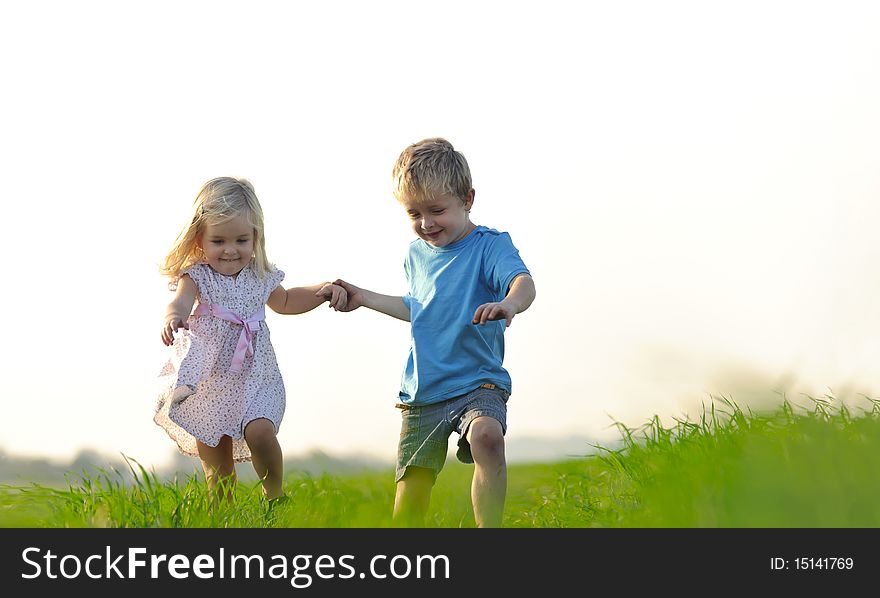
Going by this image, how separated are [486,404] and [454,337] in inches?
14.6

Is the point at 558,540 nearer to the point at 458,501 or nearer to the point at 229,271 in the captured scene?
the point at 458,501

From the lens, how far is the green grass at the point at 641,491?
4086 millimetres

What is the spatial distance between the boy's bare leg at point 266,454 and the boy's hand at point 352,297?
2.29 feet

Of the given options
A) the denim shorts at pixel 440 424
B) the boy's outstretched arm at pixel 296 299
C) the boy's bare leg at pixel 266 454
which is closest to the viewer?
the denim shorts at pixel 440 424

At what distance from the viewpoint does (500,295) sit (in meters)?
5.16

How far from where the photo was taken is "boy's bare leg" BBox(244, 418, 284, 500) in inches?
207

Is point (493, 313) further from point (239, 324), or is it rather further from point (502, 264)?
point (239, 324)

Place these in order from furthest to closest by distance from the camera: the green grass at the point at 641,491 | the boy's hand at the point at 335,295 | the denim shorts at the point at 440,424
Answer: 1. the boy's hand at the point at 335,295
2. the denim shorts at the point at 440,424
3. the green grass at the point at 641,491

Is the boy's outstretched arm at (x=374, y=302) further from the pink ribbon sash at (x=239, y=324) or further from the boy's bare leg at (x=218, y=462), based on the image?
the boy's bare leg at (x=218, y=462)

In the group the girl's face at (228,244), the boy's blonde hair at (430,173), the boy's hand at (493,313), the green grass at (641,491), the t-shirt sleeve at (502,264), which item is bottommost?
the green grass at (641,491)

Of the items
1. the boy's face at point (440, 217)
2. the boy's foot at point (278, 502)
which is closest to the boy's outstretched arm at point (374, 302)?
the boy's face at point (440, 217)

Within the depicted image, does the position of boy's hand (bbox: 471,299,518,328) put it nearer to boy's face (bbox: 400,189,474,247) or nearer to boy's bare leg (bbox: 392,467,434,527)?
boy's face (bbox: 400,189,474,247)

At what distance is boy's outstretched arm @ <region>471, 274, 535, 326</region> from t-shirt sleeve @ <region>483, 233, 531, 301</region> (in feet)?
0.14

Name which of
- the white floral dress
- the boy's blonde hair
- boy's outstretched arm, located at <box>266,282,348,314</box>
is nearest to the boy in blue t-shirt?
the boy's blonde hair
